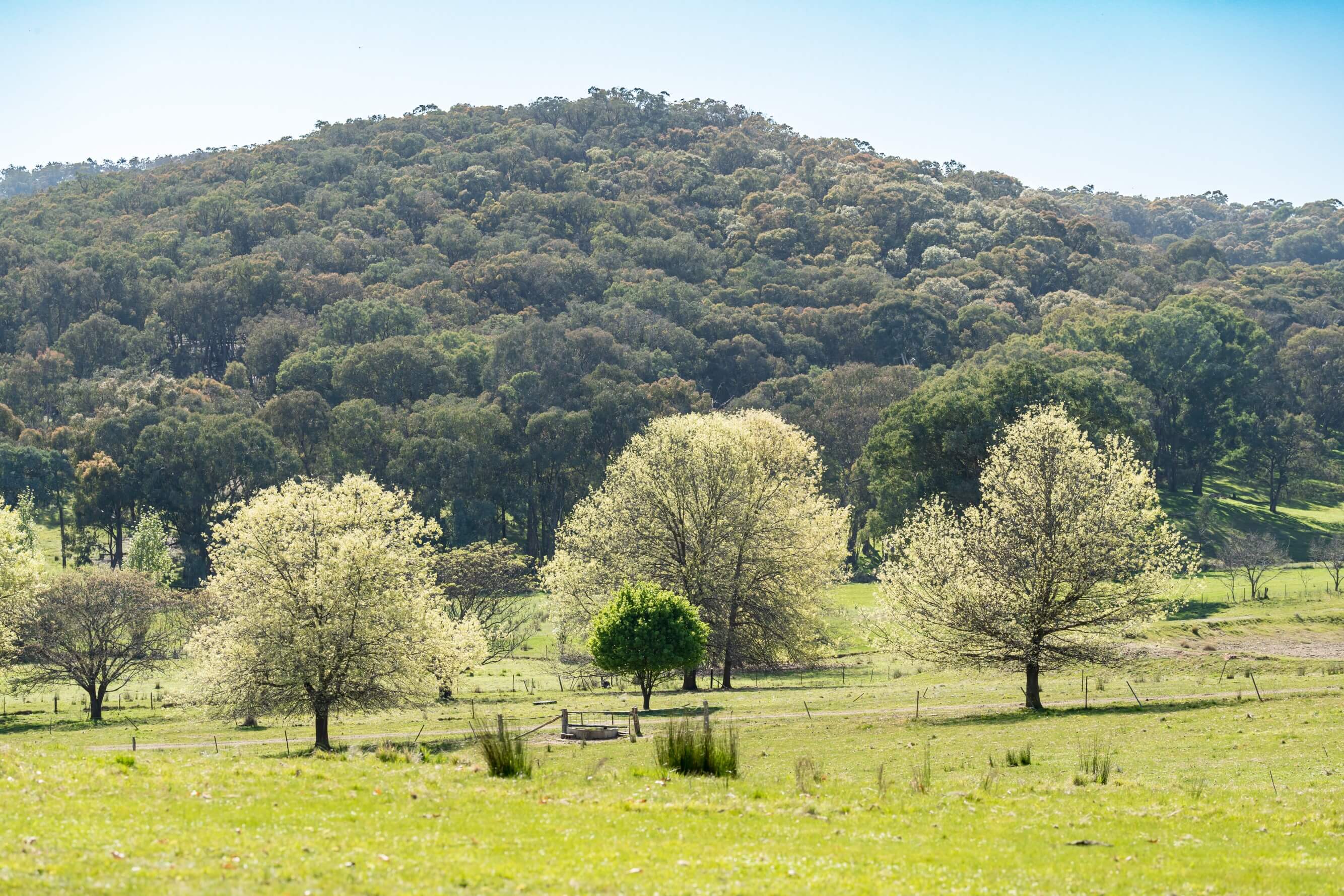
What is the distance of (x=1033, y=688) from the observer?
131ft

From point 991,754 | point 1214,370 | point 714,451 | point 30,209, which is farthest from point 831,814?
point 30,209

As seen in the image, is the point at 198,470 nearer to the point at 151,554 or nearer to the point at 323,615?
the point at 151,554

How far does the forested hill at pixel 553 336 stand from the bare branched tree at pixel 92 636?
4161 centimetres

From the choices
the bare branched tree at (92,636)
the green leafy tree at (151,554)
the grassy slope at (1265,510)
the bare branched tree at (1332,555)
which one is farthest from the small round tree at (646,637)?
the grassy slope at (1265,510)

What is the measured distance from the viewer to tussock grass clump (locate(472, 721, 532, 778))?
2208 centimetres

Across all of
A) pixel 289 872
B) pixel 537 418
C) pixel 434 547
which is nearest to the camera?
pixel 289 872

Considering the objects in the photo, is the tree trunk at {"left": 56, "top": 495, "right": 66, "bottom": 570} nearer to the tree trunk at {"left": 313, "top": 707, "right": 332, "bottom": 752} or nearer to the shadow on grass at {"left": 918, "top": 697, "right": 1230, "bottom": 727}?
the tree trunk at {"left": 313, "top": 707, "right": 332, "bottom": 752}

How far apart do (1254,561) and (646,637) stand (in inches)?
Answer: 1962

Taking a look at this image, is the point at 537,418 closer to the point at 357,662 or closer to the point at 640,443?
the point at 640,443

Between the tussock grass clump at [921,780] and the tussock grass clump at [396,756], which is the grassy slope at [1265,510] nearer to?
the tussock grass clump at [921,780]

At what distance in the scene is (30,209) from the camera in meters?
169

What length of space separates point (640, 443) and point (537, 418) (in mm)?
47535

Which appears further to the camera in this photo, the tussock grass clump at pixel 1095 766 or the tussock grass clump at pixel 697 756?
the tussock grass clump at pixel 1095 766

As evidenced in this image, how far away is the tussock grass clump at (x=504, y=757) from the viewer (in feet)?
72.4
